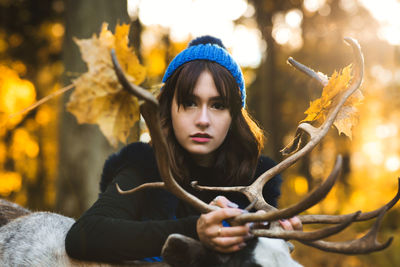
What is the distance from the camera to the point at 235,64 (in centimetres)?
264

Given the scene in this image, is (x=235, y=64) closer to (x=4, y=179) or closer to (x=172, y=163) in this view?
(x=172, y=163)

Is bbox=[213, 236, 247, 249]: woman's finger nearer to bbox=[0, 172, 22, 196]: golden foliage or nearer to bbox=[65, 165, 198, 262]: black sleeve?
bbox=[65, 165, 198, 262]: black sleeve

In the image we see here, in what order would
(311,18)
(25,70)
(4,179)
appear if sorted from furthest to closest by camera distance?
1. (4,179)
2. (311,18)
3. (25,70)

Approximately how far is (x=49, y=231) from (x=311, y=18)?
11267 mm

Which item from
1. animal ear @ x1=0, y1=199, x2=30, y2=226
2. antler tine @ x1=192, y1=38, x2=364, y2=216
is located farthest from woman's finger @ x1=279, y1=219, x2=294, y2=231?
animal ear @ x1=0, y1=199, x2=30, y2=226

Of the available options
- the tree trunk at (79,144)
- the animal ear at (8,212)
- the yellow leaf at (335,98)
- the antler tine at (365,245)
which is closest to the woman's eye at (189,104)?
the yellow leaf at (335,98)

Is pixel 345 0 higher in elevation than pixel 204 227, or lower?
higher

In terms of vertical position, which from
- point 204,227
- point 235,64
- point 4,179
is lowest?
point 4,179

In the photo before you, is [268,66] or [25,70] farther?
[268,66]

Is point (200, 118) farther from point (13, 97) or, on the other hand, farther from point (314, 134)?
point (13, 97)

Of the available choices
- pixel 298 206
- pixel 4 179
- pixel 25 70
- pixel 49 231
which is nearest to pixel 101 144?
pixel 49 231

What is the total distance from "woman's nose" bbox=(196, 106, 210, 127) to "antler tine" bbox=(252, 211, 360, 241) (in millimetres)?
759

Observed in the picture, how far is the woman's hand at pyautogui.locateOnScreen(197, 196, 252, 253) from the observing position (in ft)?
5.82

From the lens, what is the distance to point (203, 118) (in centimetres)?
237
